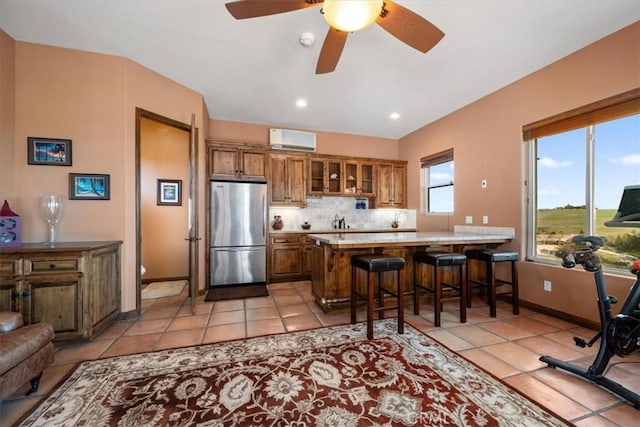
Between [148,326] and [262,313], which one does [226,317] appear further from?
[148,326]

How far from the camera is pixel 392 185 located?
5383mm

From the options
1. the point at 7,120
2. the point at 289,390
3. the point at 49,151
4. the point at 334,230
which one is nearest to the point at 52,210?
the point at 49,151

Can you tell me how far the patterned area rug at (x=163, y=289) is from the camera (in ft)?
12.0

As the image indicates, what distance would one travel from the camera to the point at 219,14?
215 centimetres

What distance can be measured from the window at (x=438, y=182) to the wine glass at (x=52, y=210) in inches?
207

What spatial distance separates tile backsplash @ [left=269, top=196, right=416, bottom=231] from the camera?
497 cm

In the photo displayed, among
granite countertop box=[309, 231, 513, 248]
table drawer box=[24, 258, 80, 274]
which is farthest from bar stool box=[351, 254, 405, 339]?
table drawer box=[24, 258, 80, 274]

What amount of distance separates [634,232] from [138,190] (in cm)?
514

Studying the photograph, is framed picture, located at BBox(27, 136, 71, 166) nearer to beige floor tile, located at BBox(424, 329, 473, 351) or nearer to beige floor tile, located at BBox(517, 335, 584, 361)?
beige floor tile, located at BBox(424, 329, 473, 351)

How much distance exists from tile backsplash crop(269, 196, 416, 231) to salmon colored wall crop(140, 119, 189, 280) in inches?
66.2

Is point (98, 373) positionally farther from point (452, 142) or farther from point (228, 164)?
point (452, 142)

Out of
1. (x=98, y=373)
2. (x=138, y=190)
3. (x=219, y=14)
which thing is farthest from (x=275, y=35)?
(x=98, y=373)

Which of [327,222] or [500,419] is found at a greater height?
[327,222]

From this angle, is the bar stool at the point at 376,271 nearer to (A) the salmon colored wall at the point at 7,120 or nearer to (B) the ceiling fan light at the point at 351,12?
(B) the ceiling fan light at the point at 351,12
